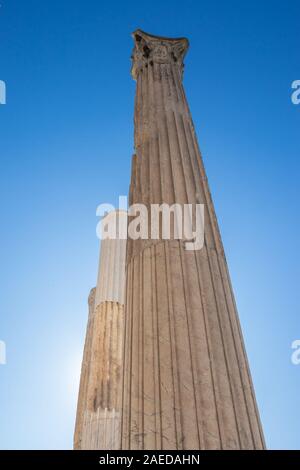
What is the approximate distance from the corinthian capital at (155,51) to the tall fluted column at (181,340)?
18.7 ft

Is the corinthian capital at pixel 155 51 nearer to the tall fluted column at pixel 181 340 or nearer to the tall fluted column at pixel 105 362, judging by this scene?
the tall fluted column at pixel 181 340

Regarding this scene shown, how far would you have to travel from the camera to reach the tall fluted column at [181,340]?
19.3 feet

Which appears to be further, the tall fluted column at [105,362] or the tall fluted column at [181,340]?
the tall fluted column at [105,362]

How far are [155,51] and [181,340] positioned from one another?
11.5 metres

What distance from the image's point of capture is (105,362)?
1695 cm

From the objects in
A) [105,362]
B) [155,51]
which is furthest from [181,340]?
[155,51]

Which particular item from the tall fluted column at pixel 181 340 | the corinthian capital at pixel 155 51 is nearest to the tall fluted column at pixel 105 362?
the tall fluted column at pixel 181 340

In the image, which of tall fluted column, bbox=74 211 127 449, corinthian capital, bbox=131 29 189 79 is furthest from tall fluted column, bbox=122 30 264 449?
tall fluted column, bbox=74 211 127 449

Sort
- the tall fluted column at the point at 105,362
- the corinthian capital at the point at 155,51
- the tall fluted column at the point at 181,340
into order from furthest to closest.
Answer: the tall fluted column at the point at 105,362 → the corinthian capital at the point at 155,51 → the tall fluted column at the point at 181,340

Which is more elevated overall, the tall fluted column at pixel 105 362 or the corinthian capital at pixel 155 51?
the corinthian capital at pixel 155 51

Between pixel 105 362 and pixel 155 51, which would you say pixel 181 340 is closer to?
pixel 105 362

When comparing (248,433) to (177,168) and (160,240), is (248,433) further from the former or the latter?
(177,168)
